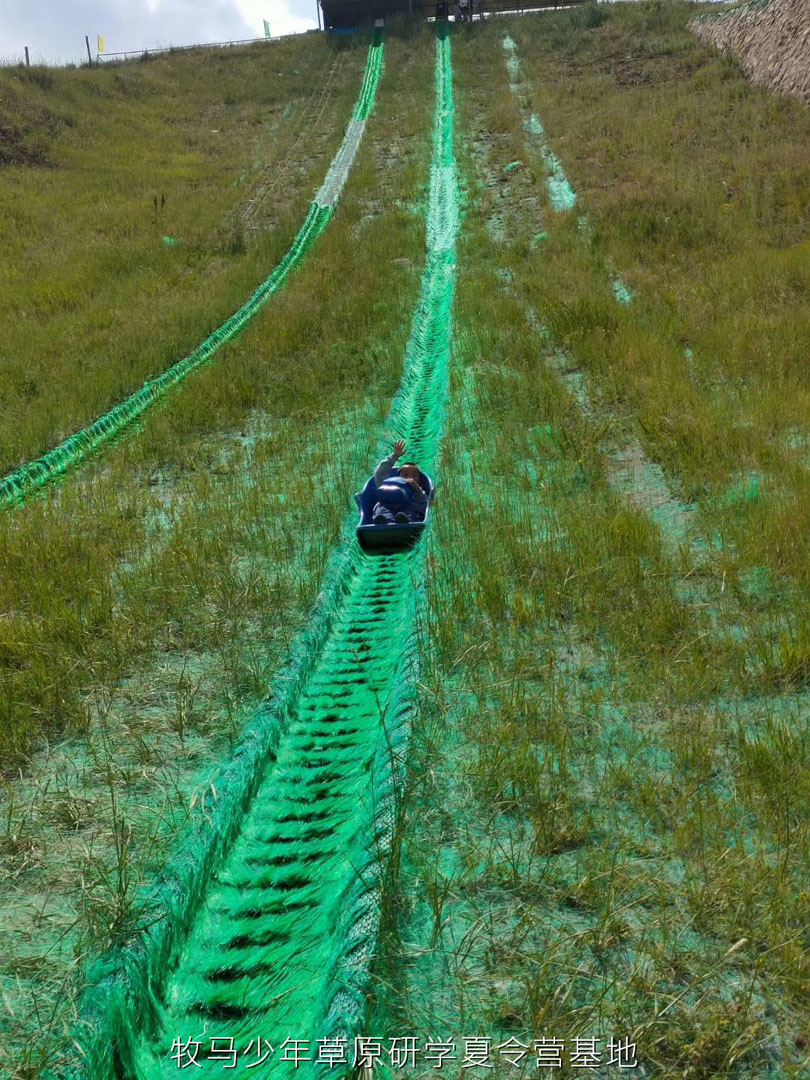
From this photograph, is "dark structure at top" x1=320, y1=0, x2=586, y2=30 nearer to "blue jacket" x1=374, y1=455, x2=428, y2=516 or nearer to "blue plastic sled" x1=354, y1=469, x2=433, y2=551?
"blue jacket" x1=374, y1=455, x2=428, y2=516

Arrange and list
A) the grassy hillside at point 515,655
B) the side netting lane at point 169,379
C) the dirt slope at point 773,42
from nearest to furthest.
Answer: the grassy hillside at point 515,655
the side netting lane at point 169,379
the dirt slope at point 773,42

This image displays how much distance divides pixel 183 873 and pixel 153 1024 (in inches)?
20.5

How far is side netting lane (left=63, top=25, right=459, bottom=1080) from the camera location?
261cm

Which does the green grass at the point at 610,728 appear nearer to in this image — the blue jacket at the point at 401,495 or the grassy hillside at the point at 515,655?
the grassy hillside at the point at 515,655

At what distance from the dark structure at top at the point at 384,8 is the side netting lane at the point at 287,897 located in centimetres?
3364

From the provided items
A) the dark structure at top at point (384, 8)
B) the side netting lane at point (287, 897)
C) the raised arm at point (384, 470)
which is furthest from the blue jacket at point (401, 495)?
the dark structure at top at point (384, 8)

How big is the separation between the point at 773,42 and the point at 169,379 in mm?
15134

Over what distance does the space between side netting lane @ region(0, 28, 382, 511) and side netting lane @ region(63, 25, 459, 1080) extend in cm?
372

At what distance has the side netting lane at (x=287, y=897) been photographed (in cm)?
261

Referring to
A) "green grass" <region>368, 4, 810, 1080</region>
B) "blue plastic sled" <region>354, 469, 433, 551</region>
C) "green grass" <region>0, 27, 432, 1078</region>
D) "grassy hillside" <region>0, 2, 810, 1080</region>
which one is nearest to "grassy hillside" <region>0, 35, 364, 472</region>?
"grassy hillside" <region>0, 2, 810, 1080</region>

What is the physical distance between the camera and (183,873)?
10.4 feet

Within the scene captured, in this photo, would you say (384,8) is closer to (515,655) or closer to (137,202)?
(137,202)

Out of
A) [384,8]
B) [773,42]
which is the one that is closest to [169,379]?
[773,42]

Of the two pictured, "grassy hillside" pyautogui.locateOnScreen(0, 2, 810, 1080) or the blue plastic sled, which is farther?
the blue plastic sled
